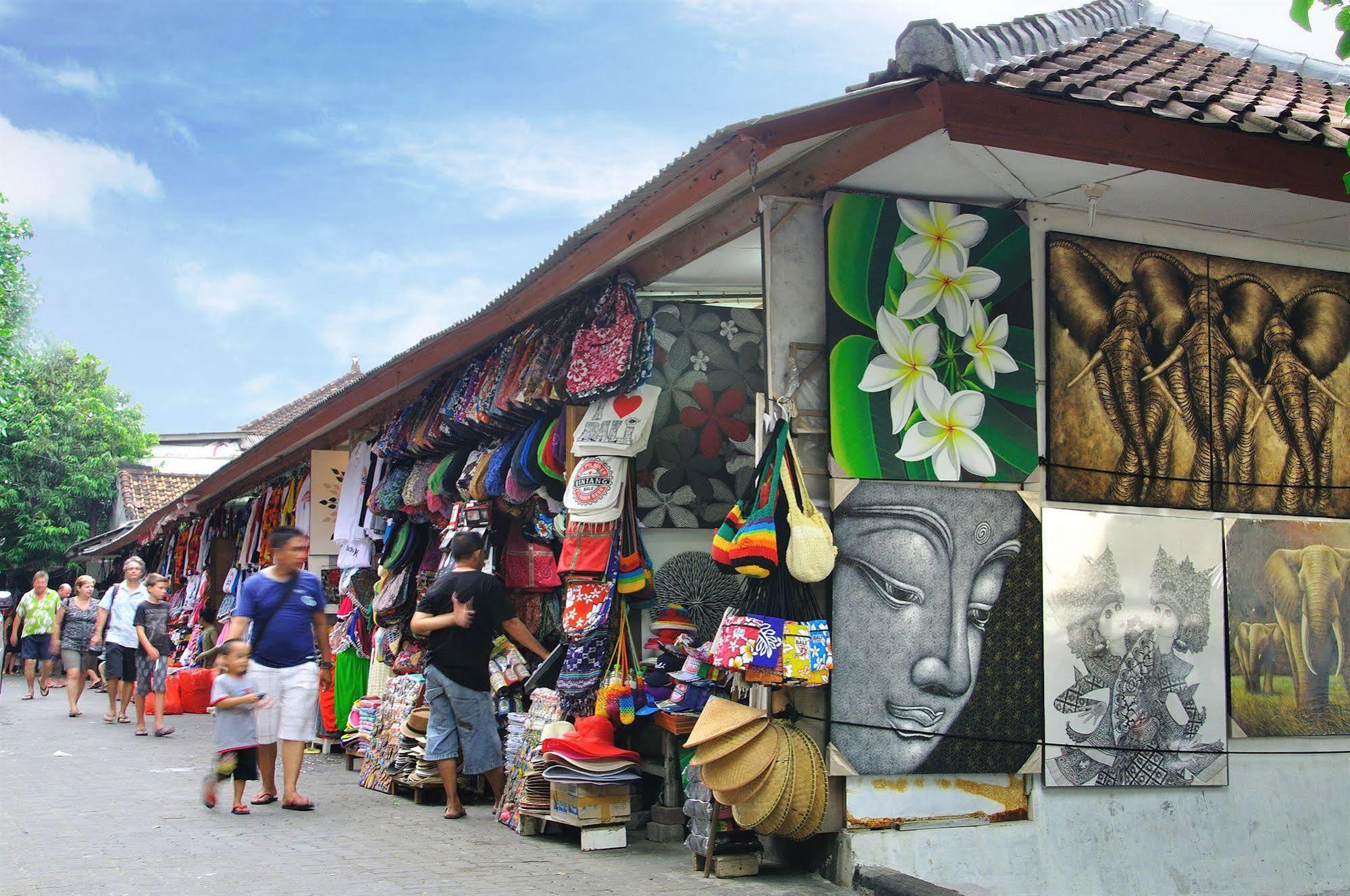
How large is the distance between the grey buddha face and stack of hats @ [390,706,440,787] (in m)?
3.34

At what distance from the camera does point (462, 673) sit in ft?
23.3

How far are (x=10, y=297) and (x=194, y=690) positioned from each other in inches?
730

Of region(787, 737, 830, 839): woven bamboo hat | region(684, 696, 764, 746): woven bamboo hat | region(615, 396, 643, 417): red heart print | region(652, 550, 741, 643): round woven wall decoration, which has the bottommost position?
region(787, 737, 830, 839): woven bamboo hat

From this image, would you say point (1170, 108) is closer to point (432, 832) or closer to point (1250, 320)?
point (1250, 320)

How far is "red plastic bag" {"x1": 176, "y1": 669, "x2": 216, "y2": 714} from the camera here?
15.5 meters

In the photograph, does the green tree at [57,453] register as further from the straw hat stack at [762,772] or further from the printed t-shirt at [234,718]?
the straw hat stack at [762,772]

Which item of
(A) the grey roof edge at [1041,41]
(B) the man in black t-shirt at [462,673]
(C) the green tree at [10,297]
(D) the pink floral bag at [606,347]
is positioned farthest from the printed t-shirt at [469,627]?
(C) the green tree at [10,297]

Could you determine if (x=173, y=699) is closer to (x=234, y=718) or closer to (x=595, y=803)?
A: (x=234, y=718)

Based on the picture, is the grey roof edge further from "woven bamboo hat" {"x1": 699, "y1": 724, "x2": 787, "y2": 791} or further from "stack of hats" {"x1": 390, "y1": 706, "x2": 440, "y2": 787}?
"stack of hats" {"x1": 390, "y1": 706, "x2": 440, "y2": 787}

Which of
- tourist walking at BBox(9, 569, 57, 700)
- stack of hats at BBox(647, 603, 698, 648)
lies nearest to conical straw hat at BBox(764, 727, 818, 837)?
stack of hats at BBox(647, 603, 698, 648)

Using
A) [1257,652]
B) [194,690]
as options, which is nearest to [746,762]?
[1257,652]

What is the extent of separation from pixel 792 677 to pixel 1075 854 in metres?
1.75

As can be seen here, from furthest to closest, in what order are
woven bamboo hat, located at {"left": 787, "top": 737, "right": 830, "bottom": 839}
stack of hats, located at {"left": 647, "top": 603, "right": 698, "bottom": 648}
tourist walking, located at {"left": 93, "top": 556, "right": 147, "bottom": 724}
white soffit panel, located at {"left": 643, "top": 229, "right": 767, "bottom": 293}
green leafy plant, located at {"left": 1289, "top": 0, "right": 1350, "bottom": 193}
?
tourist walking, located at {"left": 93, "top": 556, "right": 147, "bottom": 724}
stack of hats, located at {"left": 647, "top": 603, "right": 698, "bottom": 648}
white soffit panel, located at {"left": 643, "top": 229, "right": 767, "bottom": 293}
woven bamboo hat, located at {"left": 787, "top": 737, "right": 830, "bottom": 839}
green leafy plant, located at {"left": 1289, "top": 0, "right": 1350, "bottom": 193}

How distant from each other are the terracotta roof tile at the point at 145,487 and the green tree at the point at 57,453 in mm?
916
